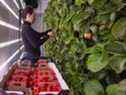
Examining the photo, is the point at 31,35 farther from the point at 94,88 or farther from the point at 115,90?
the point at 115,90

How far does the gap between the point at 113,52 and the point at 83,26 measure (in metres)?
0.59

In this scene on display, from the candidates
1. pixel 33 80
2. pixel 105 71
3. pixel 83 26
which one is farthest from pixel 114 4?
pixel 33 80

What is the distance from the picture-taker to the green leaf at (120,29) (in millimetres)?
1136

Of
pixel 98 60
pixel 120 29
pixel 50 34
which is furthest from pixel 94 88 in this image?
pixel 50 34

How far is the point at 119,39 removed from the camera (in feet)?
3.81

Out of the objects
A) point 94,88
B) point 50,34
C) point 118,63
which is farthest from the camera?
point 50,34

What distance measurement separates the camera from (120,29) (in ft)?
3.76

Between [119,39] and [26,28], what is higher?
[26,28]

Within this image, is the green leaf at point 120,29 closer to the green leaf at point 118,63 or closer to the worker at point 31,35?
A: the green leaf at point 118,63

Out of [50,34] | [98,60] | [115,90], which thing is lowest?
[115,90]

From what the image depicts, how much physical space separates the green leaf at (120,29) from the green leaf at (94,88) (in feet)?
0.68

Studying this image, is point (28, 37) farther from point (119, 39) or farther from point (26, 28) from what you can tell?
point (119, 39)

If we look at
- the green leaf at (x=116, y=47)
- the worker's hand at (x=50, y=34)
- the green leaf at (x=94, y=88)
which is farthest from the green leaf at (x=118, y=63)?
the worker's hand at (x=50, y=34)

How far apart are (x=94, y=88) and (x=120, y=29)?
0.87 feet
